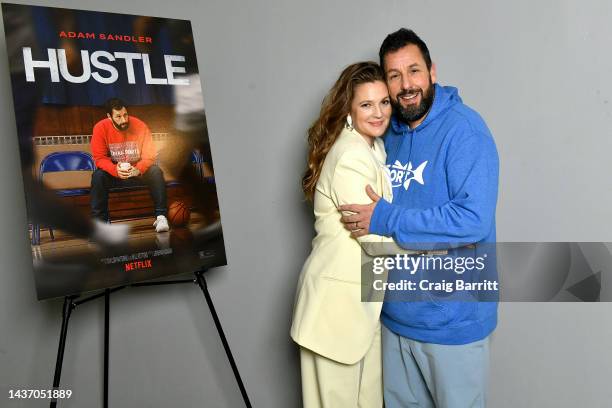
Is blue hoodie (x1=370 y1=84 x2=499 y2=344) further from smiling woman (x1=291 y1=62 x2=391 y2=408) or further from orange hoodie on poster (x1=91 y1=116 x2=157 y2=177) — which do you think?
orange hoodie on poster (x1=91 y1=116 x2=157 y2=177)

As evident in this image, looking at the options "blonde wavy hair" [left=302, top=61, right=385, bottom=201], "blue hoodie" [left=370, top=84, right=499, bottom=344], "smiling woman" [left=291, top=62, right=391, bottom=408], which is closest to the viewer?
"blue hoodie" [left=370, top=84, right=499, bottom=344]

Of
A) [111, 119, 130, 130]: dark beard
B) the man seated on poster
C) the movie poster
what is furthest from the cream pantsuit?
[111, 119, 130, 130]: dark beard

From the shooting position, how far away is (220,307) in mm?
2781

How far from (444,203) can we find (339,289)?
460mm

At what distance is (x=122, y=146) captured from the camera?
80.0 inches

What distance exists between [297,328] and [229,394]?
1059 mm

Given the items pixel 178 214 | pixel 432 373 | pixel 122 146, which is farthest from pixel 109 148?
pixel 432 373

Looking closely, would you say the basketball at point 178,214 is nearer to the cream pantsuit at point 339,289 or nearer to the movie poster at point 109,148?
the movie poster at point 109,148

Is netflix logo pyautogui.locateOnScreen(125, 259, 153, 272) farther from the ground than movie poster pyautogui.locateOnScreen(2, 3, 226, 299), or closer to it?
closer to it

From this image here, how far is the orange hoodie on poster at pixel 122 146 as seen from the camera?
199 cm

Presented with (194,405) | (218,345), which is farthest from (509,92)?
(194,405)

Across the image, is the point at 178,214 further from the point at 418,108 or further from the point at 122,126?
the point at 418,108

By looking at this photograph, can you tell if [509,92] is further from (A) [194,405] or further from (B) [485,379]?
(A) [194,405]

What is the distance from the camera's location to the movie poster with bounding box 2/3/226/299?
1.88 metres
